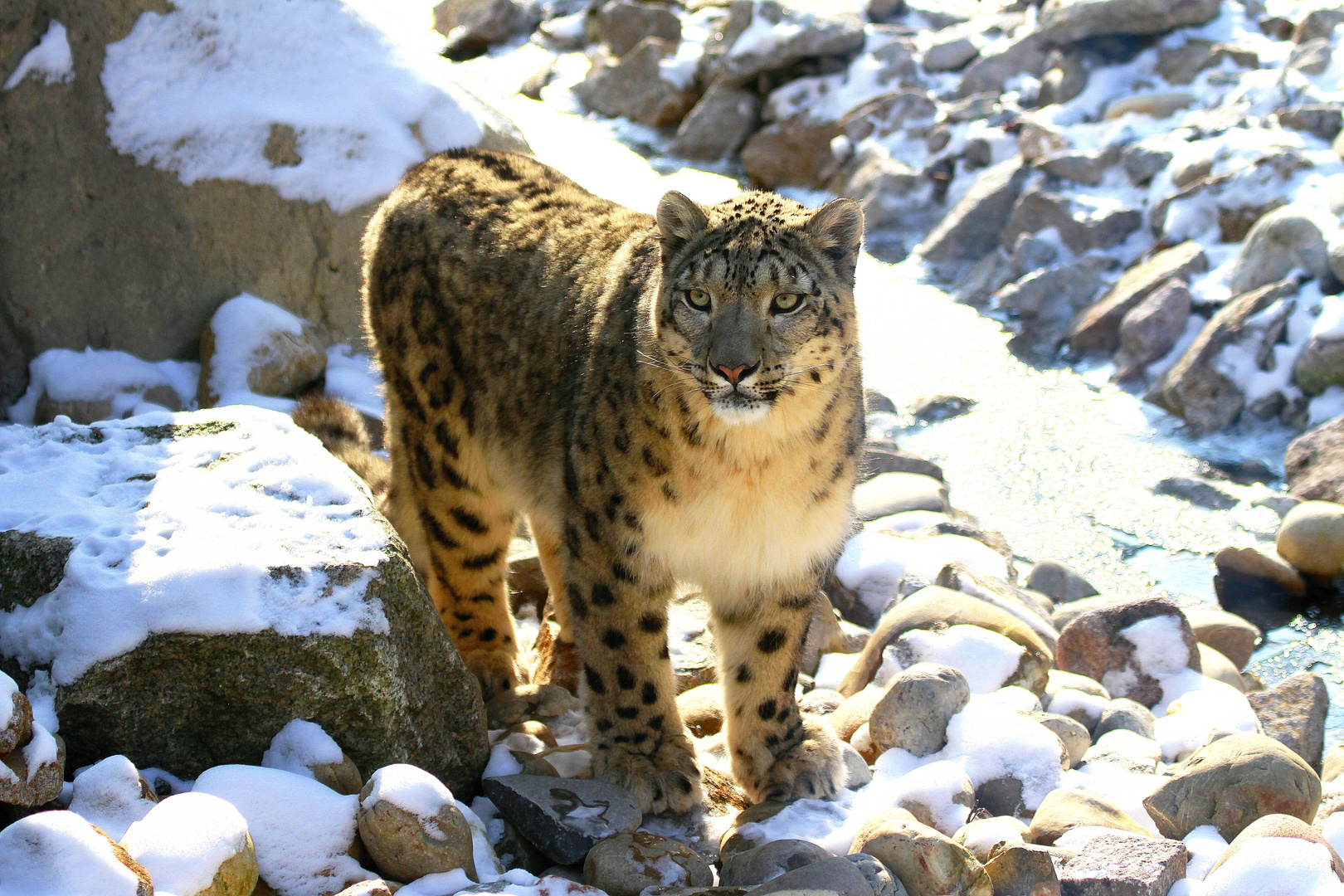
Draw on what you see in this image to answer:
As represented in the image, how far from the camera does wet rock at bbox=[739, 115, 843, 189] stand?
14211mm

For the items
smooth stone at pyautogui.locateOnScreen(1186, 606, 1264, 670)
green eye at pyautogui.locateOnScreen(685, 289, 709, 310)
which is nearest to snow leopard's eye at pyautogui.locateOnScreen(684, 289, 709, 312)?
green eye at pyautogui.locateOnScreen(685, 289, 709, 310)

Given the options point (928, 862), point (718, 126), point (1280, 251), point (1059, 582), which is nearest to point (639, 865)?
point (928, 862)

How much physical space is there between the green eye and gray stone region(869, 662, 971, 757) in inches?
70.1

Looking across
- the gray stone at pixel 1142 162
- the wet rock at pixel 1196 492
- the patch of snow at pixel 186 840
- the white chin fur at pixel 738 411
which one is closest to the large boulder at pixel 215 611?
the patch of snow at pixel 186 840

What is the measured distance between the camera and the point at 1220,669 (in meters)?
6.23

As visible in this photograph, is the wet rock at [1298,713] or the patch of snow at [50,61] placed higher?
the patch of snow at [50,61]

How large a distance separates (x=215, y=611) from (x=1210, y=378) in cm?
808

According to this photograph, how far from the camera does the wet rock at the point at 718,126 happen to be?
15.0 m

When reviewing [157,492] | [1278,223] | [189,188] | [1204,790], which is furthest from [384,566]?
[1278,223]

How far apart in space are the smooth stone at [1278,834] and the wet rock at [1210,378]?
588 cm

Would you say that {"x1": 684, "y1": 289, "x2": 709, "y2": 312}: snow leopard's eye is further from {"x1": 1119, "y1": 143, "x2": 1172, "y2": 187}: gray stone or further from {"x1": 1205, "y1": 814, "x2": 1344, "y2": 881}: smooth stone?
{"x1": 1119, "y1": 143, "x2": 1172, "y2": 187}: gray stone

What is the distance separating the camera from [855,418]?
4551 millimetres

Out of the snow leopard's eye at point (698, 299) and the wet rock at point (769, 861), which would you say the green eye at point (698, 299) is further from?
the wet rock at point (769, 861)

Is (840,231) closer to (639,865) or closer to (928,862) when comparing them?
(928,862)
